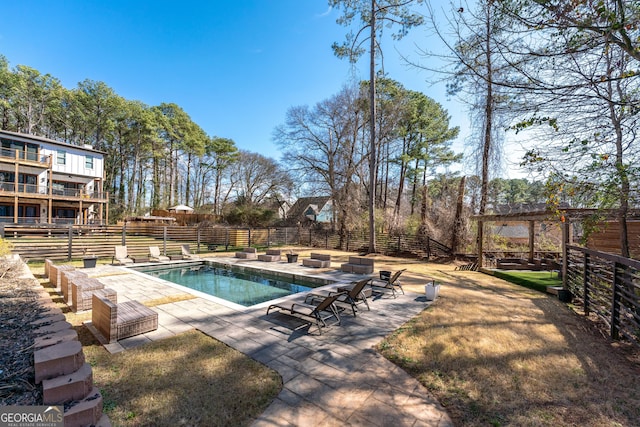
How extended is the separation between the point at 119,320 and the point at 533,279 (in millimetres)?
11950

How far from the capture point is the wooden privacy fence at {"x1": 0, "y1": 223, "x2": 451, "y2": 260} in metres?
11.5

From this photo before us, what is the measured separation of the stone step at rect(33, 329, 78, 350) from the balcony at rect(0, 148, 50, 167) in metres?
26.4

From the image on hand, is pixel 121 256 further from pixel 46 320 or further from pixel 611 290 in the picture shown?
pixel 611 290

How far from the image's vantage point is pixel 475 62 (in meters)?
A: 4.01

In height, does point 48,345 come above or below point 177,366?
above

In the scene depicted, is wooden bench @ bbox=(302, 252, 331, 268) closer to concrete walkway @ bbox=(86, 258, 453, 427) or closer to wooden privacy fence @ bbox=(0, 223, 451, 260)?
concrete walkway @ bbox=(86, 258, 453, 427)

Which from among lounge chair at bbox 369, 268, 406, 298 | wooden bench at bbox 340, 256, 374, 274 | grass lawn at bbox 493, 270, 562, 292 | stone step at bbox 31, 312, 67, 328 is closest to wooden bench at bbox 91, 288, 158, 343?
stone step at bbox 31, 312, 67, 328

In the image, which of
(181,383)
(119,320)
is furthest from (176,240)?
(181,383)

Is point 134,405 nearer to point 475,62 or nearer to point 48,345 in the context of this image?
point 48,345

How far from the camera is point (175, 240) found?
66.5 ft

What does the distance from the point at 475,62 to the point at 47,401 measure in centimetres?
616

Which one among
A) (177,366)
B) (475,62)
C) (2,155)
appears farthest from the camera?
(2,155)

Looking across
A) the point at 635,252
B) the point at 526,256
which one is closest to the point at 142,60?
the point at 526,256

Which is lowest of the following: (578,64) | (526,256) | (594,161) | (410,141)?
(526,256)
